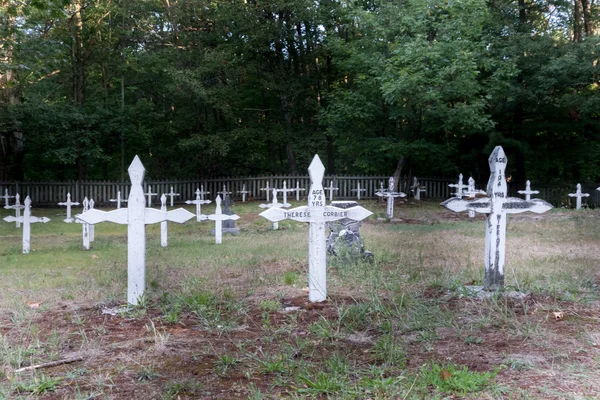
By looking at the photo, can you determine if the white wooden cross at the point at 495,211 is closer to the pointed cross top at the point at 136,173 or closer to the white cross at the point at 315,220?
the white cross at the point at 315,220

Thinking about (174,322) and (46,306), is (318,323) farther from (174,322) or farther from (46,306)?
(46,306)

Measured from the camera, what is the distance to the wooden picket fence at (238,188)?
25.7 m

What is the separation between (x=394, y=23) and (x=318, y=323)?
20.3 metres

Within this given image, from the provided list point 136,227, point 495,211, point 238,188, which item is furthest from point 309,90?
point 136,227

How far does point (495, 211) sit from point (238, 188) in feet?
74.6

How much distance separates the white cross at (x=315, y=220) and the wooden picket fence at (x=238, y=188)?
21.0 meters

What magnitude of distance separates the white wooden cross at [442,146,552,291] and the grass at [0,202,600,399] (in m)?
0.28

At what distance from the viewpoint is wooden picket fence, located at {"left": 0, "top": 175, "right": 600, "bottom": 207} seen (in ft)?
84.2

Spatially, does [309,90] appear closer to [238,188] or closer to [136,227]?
[238,188]

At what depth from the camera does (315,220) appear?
5484 millimetres

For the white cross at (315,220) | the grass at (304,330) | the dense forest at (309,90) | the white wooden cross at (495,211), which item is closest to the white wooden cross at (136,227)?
the grass at (304,330)

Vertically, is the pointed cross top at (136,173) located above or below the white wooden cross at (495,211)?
above

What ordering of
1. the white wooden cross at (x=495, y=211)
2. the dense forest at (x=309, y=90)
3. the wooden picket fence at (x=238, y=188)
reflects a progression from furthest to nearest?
the wooden picket fence at (x=238, y=188) → the dense forest at (x=309, y=90) → the white wooden cross at (x=495, y=211)

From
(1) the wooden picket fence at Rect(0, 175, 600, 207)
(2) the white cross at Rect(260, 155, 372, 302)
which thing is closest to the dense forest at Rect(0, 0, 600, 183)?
(1) the wooden picket fence at Rect(0, 175, 600, 207)
